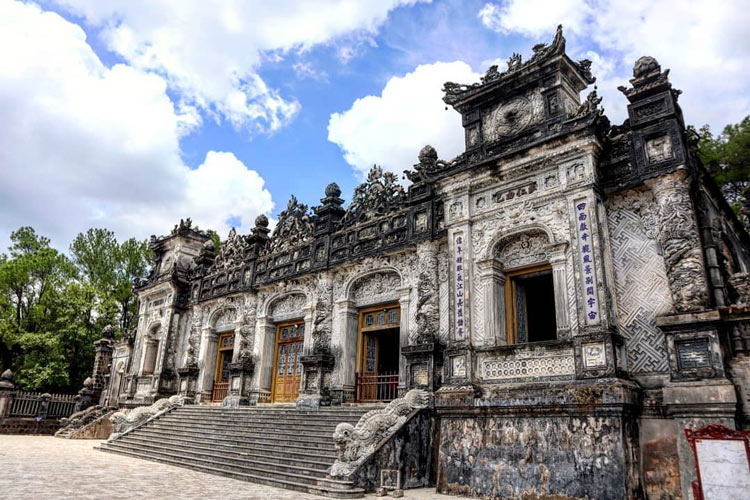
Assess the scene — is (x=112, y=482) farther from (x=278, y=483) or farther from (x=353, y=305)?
(x=353, y=305)

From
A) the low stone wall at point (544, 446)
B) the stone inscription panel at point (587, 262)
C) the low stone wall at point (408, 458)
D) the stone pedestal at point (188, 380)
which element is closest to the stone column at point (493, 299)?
the low stone wall at point (544, 446)

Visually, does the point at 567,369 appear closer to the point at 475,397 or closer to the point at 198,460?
the point at 475,397

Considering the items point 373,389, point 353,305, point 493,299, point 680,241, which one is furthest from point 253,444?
point 680,241

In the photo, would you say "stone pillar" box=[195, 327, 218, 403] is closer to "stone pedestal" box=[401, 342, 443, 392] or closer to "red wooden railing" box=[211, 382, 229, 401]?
"red wooden railing" box=[211, 382, 229, 401]

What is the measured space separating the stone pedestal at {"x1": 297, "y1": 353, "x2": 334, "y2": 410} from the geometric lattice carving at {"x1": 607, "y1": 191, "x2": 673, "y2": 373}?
22.3 ft

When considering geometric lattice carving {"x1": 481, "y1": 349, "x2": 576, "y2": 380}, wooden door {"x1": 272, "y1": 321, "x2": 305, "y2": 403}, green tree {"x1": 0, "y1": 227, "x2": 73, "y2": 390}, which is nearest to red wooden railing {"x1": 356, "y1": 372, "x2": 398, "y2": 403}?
wooden door {"x1": 272, "y1": 321, "x2": 305, "y2": 403}

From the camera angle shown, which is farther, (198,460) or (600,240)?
(198,460)

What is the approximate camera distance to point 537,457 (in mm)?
7887

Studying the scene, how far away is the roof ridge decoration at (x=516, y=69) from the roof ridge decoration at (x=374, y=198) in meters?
2.60

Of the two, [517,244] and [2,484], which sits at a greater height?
[517,244]

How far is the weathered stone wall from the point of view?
723 centimetres

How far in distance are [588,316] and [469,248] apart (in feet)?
8.86

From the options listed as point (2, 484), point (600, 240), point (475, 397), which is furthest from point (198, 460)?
point (600, 240)

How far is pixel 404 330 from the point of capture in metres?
11.5
